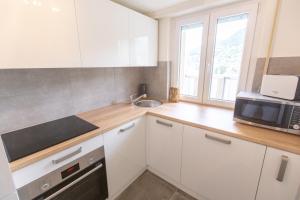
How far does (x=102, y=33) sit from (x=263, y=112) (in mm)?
1510

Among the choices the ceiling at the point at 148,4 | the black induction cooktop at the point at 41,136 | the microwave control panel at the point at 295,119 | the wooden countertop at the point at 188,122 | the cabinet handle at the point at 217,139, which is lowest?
the cabinet handle at the point at 217,139

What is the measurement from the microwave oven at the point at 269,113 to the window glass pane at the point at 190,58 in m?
0.76

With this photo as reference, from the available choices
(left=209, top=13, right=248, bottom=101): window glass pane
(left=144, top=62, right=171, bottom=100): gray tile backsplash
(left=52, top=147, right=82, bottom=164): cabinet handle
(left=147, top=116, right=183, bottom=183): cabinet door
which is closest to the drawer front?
(left=52, top=147, right=82, bottom=164): cabinet handle

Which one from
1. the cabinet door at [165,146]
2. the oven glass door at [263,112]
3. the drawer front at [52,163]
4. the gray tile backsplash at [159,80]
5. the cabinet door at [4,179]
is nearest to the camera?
the cabinet door at [4,179]

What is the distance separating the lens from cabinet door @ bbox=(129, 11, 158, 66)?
1.64m

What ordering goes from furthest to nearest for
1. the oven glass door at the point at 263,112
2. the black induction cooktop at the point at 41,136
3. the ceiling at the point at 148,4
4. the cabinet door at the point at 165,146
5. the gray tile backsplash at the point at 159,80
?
the gray tile backsplash at the point at 159,80
the ceiling at the point at 148,4
the cabinet door at the point at 165,146
the oven glass door at the point at 263,112
the black induction cooktop at the point at 41,136

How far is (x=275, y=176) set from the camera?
101cm

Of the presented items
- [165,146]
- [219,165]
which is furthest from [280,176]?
[165,146]

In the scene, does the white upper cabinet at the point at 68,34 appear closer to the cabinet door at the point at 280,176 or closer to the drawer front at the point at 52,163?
the drawer front at the point at 52,163

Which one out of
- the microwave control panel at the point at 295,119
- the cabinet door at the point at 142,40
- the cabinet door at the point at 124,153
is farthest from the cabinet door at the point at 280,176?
the cabinet door at the point at 142,40

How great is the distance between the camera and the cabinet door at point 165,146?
58.4 inches

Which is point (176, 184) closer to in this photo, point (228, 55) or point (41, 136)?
point (41, 136)

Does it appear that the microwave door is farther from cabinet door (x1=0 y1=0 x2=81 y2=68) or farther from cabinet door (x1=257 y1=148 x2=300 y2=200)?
cabinet door (x1=0 y1=0 x2=81 y2=68)

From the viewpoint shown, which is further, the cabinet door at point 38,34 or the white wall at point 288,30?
the white wall at point 288,30
